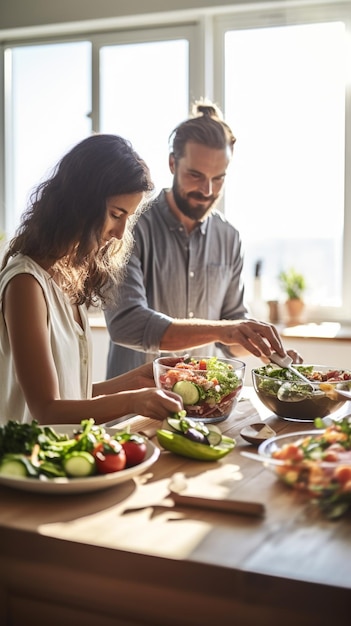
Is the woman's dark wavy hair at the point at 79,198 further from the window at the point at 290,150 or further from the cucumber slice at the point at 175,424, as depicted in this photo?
the window at the point at 290,150

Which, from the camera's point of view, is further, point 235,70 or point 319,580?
point 235,70

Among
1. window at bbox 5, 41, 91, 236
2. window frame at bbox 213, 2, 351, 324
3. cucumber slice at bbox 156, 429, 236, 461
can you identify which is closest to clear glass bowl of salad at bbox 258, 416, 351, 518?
cucumber slice at bbox 156, 429, 236, 461

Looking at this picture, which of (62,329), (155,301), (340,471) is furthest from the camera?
(155,301)

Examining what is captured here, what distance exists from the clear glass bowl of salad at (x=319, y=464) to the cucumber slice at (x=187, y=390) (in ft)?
1.29

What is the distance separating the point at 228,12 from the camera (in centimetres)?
427

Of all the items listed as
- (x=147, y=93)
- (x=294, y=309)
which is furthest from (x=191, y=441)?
(x=147, y=93)

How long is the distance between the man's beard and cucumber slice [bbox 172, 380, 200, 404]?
1162 millimetres

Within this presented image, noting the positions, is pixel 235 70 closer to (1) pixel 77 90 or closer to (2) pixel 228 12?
(2) pixel 228 12

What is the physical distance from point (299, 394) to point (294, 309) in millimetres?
2368

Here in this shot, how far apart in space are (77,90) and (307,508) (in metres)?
3.95

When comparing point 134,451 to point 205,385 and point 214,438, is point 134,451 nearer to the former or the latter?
point 214,438

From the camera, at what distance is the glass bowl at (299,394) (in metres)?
1.95

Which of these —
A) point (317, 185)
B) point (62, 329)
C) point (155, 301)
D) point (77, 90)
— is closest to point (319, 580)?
point (62, 329)

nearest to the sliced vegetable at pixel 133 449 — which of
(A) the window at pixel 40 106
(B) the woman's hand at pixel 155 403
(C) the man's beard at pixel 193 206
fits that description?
(B) the woman's hand at pixel 155 403
